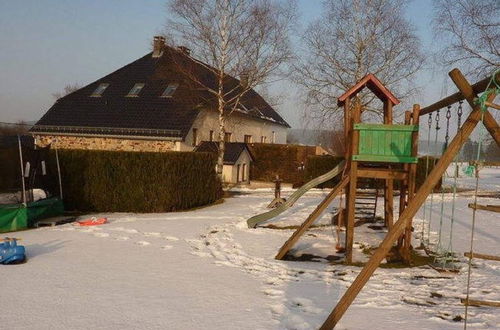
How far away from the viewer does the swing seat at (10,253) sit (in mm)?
7065

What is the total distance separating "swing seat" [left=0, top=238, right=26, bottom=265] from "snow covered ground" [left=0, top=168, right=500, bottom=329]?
0.20m

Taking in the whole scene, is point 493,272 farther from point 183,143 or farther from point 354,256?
point 183,143

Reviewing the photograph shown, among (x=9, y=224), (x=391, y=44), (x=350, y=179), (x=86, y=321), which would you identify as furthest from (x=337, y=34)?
(x=86, y=321)

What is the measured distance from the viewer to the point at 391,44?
22.4 m

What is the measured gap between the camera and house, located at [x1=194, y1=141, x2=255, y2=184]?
1024 inches

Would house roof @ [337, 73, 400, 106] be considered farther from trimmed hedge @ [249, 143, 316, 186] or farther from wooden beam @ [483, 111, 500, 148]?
trimmed hedge @ [249, 143, 316, 186]

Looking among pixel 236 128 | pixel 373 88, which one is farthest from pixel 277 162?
pixel 373 88

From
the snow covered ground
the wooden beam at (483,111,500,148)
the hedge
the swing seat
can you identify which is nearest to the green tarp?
the snow covered ground

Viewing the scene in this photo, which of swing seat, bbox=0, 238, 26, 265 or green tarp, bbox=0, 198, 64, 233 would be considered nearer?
swing seat, bbox=0, 238, 26, 265

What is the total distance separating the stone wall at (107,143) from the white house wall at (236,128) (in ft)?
3.97

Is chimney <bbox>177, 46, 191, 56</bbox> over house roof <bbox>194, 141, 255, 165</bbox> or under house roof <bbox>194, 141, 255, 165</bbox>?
over

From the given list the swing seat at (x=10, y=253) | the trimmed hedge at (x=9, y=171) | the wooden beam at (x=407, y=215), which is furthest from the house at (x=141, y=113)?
the wooden beam at (x=407, y=215)

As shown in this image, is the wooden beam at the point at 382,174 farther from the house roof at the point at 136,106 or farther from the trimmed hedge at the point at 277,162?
the trimmed hedge at the point at 277,162

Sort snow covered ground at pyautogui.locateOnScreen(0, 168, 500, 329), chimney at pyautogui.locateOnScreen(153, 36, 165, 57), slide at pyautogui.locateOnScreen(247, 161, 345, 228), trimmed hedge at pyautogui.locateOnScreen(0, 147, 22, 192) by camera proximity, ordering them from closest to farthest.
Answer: snow covered ground at pyautogui.locateOnScreen(0, 168, 500, 329) < slide at pyautogui.locateOnScreen(247, 161, 345, 228) < trimmed hedge at pyautogui.locateOnScreen(0, 147, 22, 192) < chimney at pyautogui.locateOnScreen(153, 36, 165, 57)
